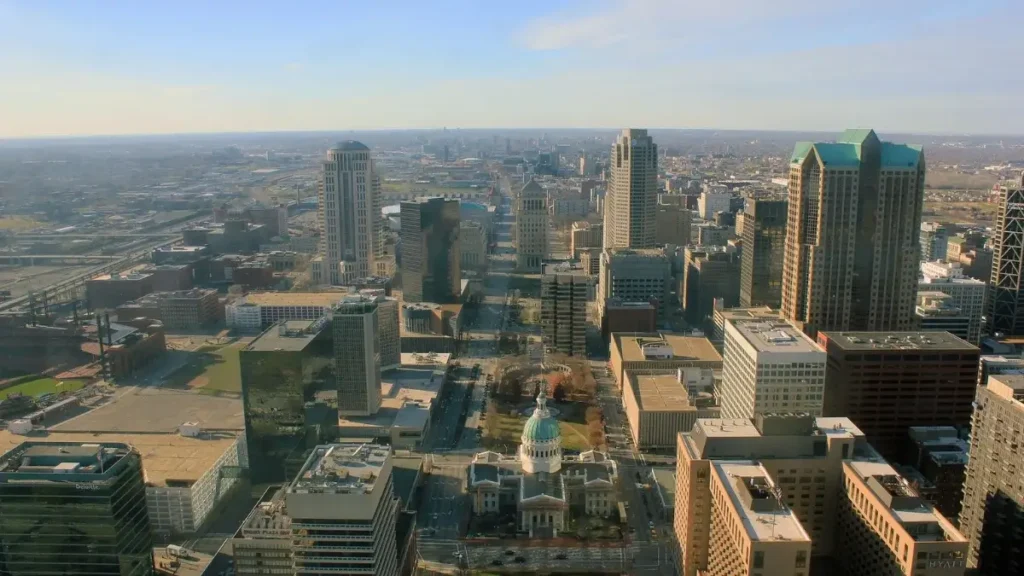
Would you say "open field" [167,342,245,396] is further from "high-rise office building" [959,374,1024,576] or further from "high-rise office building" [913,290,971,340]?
"high-rise office building" [913,290,971,340]

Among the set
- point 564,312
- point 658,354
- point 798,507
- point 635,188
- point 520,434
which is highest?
point 635,188

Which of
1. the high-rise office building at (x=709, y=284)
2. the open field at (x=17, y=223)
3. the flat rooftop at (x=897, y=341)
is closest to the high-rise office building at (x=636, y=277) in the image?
the high-rise office building at (x=709, y=284)

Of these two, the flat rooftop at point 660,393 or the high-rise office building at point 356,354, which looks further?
the high-rise office building at point 356,354

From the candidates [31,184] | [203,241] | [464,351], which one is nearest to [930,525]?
[464,351]

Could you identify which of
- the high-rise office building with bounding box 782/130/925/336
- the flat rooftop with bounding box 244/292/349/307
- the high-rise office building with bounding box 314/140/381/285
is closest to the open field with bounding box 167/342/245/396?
the flat rooftop with bounding box 244/292/349/307

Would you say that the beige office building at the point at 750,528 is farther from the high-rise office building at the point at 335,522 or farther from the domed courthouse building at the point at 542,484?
the high-rise office building at the point at 335,522

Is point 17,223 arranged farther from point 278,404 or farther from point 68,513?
point 68,513

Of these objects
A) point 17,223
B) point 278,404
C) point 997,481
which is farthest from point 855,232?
point 17,223
